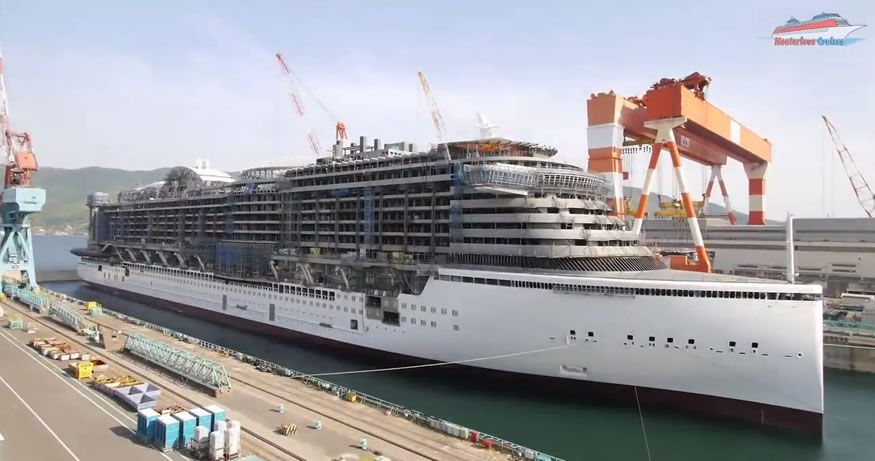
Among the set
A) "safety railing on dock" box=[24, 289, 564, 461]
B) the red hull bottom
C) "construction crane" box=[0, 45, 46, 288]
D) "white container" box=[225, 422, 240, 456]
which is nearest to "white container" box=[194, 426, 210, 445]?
"white container" box=[225, 422, 240, 456]

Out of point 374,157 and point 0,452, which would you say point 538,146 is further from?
point 0,452

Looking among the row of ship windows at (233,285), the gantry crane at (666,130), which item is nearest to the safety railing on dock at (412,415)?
the row of ship windows at (233,285)

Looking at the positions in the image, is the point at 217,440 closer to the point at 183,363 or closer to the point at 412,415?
the point at 412,415

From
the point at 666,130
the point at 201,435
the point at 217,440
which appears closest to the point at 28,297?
the point at 201,435

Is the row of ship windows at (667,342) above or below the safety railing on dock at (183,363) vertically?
above

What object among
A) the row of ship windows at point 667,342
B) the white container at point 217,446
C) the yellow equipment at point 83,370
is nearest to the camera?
the white container at point 217,446

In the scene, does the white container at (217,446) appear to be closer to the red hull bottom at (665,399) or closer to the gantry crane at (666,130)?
the red hull bottom at (665,399)
